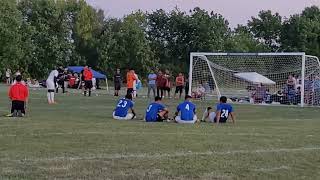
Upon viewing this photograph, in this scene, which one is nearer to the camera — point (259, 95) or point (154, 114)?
point (154, 114)

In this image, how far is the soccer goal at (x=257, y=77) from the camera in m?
32.7

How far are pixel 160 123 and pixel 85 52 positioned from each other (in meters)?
63.8

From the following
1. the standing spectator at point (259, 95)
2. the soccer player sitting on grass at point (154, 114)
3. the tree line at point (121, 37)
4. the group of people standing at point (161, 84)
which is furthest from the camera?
the tree line at point (121, 37)

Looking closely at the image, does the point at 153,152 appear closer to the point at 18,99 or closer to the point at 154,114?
the point at 154,114

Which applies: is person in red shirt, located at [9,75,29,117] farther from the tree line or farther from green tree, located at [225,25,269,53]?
green tree, located at [225,25,269,53]

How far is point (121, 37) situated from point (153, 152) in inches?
2486

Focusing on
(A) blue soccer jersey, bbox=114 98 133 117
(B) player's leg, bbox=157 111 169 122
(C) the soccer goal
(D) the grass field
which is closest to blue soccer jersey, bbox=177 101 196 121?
(B) player's leg, bbox=157 111 169 122

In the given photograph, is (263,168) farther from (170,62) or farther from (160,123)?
(170,62)

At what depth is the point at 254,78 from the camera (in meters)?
37.1

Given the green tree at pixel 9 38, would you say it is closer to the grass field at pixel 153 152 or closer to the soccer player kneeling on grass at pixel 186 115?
the soccer player kneeling on grass at pixel 186 115

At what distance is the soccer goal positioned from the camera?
1286 inches

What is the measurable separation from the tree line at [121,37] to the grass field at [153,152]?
174 ft

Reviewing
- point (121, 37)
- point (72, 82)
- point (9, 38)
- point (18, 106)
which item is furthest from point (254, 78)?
point (121, 37)

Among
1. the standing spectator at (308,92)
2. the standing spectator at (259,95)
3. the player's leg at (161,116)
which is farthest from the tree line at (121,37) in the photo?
the player's leg at (161,116)
